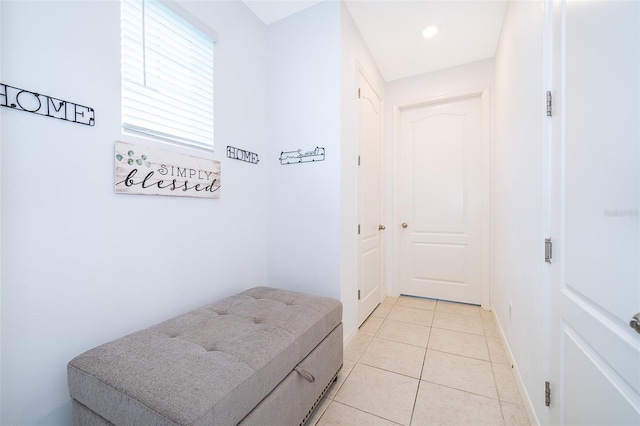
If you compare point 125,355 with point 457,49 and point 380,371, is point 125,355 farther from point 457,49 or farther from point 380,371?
point 457,49

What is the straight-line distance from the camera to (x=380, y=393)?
1.53 metres

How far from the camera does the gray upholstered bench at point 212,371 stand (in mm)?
791

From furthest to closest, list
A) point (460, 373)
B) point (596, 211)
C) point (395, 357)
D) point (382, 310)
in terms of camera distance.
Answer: point (382, 310) → point (395, 357) → point (460, 373) → point (596, 211)

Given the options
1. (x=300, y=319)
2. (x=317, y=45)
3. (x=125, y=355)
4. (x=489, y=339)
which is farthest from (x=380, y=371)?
(x=317, y=45)

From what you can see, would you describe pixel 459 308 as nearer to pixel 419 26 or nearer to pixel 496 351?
pixel 496 351

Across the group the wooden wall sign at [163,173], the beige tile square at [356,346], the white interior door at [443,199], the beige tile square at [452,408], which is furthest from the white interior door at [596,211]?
the white interior door at [443,199]

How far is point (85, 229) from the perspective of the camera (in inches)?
45.3

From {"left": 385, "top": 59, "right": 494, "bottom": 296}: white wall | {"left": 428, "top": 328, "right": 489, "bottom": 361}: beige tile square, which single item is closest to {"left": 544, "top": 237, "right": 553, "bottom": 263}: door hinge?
{"left": 428, "top": 328, "right": 489, "bottom": 361}: beige tile square

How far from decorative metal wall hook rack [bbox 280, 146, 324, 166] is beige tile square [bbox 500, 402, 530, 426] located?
1.94 meters

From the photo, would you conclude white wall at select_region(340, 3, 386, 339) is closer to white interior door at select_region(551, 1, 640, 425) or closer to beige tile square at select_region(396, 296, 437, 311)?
beige tile square at select_region(396, 296, 437, 311)

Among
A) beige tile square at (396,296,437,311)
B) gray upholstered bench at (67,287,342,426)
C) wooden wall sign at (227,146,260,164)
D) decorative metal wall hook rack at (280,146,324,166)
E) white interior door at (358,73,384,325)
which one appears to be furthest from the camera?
beige tile square at (396,296,437,311)

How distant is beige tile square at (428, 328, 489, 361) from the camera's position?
196 cm

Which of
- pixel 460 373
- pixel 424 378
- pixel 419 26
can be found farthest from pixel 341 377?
pixel 419 26

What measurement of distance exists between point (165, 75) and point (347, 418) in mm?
2220
